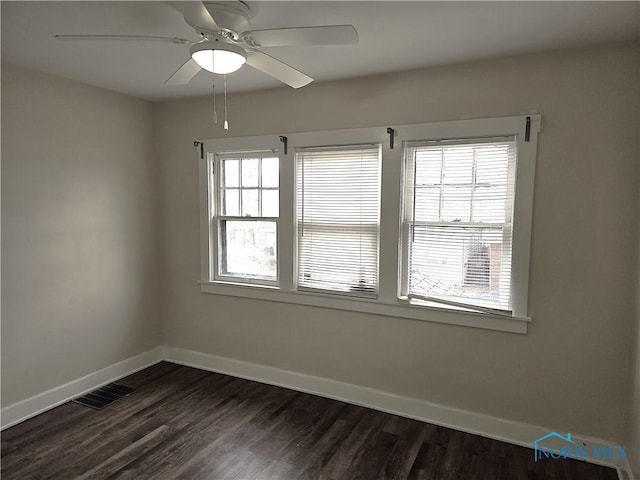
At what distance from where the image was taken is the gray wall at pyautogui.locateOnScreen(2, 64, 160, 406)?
2.95 m

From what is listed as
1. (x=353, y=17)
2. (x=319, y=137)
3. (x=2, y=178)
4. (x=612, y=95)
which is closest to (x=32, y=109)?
(x=2, y=178)

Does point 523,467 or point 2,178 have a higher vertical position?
point 2,178

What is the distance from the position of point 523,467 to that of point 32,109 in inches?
163

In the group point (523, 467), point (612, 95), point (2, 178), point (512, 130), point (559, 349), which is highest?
point (612, 95)

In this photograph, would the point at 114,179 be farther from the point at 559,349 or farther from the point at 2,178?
the point at 559,349

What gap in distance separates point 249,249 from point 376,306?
1.33 metres

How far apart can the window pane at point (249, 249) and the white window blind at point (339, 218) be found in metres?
0.32

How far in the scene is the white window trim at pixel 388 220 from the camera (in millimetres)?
2666

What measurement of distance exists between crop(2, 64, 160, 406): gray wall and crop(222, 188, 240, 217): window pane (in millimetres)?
792

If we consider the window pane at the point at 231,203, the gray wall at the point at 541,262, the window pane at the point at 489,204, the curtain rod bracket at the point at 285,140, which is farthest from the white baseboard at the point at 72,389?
the window pane at the point at 489,204

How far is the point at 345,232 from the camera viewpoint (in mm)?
3289

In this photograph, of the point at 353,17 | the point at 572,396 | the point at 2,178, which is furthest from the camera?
the point at 2,178

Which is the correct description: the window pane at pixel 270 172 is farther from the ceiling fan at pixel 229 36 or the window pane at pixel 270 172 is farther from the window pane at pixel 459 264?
the ceiling fan at pixel 229 36

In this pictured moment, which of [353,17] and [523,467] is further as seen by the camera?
[523,467]
